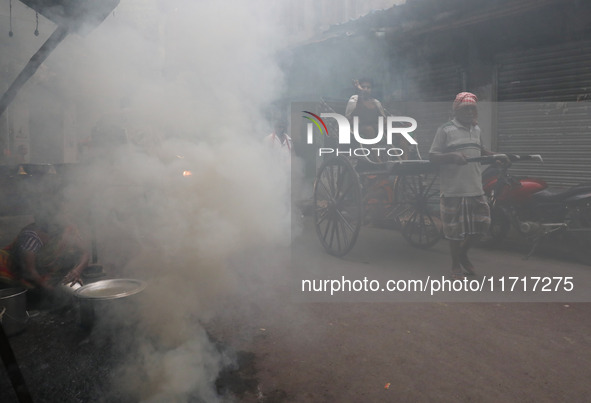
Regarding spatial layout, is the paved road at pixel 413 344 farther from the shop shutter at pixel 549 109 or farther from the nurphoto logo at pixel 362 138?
the shop shutter at pixel 549 109

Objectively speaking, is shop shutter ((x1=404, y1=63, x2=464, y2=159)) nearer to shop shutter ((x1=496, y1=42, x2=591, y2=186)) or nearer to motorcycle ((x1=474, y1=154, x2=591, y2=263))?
shop shutter ((x1=496, y1=42, x2=591, y2=186))

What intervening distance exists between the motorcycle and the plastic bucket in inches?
202

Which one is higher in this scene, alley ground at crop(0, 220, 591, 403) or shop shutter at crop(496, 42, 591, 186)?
shop shutter at crop(496, 42, 591, 186)

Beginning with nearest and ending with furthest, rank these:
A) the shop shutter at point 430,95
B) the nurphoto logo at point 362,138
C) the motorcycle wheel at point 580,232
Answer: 1. the motorcycle wheel at point 580,232
2. the nurphoto logo at point 362,138
3. the shop shutter at point 430,95

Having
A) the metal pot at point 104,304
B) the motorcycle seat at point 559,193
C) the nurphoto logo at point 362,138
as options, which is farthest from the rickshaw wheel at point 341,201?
the metal pot at point 104,304

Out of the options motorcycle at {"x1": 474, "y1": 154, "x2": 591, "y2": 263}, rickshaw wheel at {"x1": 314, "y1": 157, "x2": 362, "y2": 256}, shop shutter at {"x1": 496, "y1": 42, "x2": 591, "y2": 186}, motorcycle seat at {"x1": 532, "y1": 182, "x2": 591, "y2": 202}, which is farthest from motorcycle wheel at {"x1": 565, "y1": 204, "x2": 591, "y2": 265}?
rickshaw wheel at {"x1": 314, "y1": 157, "x2": 362, "y2": 256}

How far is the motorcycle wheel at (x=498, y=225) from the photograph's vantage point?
5.80 meters

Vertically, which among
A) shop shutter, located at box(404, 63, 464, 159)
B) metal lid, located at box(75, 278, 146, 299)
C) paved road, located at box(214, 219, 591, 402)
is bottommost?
paved road, located at box(214, 219, 591, 402)

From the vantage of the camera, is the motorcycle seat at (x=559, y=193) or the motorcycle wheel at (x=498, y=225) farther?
the motorcycle wheel at (x=498, y=225)

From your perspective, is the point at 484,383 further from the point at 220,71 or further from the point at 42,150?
the point at 42,150

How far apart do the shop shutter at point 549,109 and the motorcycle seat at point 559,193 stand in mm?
969

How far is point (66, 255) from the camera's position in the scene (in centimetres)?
394

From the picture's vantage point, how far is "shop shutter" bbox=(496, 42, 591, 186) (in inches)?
233

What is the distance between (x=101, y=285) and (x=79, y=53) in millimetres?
2128
